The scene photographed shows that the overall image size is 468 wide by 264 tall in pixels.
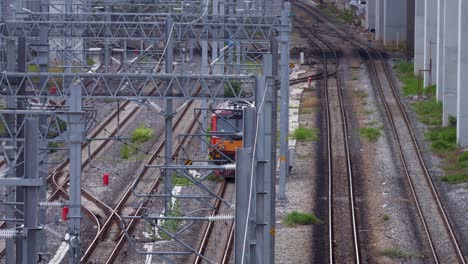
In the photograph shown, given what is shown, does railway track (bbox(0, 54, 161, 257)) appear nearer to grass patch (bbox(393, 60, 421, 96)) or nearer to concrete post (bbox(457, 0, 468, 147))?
concrete post (bbox(457, 0, 468, 147))

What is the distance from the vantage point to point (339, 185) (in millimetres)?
19641

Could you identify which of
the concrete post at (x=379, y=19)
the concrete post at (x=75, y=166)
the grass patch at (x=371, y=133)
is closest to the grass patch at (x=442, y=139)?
the grass patch at (x=371, y=133)

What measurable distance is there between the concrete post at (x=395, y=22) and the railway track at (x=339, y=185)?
7.65m

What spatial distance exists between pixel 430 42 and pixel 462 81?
690 cm

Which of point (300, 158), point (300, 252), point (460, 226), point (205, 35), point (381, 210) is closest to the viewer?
point (300, 252)

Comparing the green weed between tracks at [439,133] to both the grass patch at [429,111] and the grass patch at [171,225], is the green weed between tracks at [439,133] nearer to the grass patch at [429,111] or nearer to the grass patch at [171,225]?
the grass patch at [429,111]

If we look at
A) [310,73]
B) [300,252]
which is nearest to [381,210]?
[300,252]

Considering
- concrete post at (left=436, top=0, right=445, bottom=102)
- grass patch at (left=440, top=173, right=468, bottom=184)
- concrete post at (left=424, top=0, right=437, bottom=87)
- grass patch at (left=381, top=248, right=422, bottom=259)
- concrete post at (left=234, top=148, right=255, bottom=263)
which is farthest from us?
concrete post at (left=424, top=0, right=437, bottom=87)

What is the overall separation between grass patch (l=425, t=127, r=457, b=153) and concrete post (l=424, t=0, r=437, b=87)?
5.58 m

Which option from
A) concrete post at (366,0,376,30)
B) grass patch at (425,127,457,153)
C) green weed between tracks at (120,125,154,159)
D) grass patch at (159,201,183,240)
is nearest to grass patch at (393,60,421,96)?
grass patch at (425,127,457,153)

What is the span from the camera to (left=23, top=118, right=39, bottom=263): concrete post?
24.5 feet

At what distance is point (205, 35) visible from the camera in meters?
19.2

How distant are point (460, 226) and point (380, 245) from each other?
66.0 inches

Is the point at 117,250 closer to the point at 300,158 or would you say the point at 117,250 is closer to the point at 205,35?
the point at 205,35
